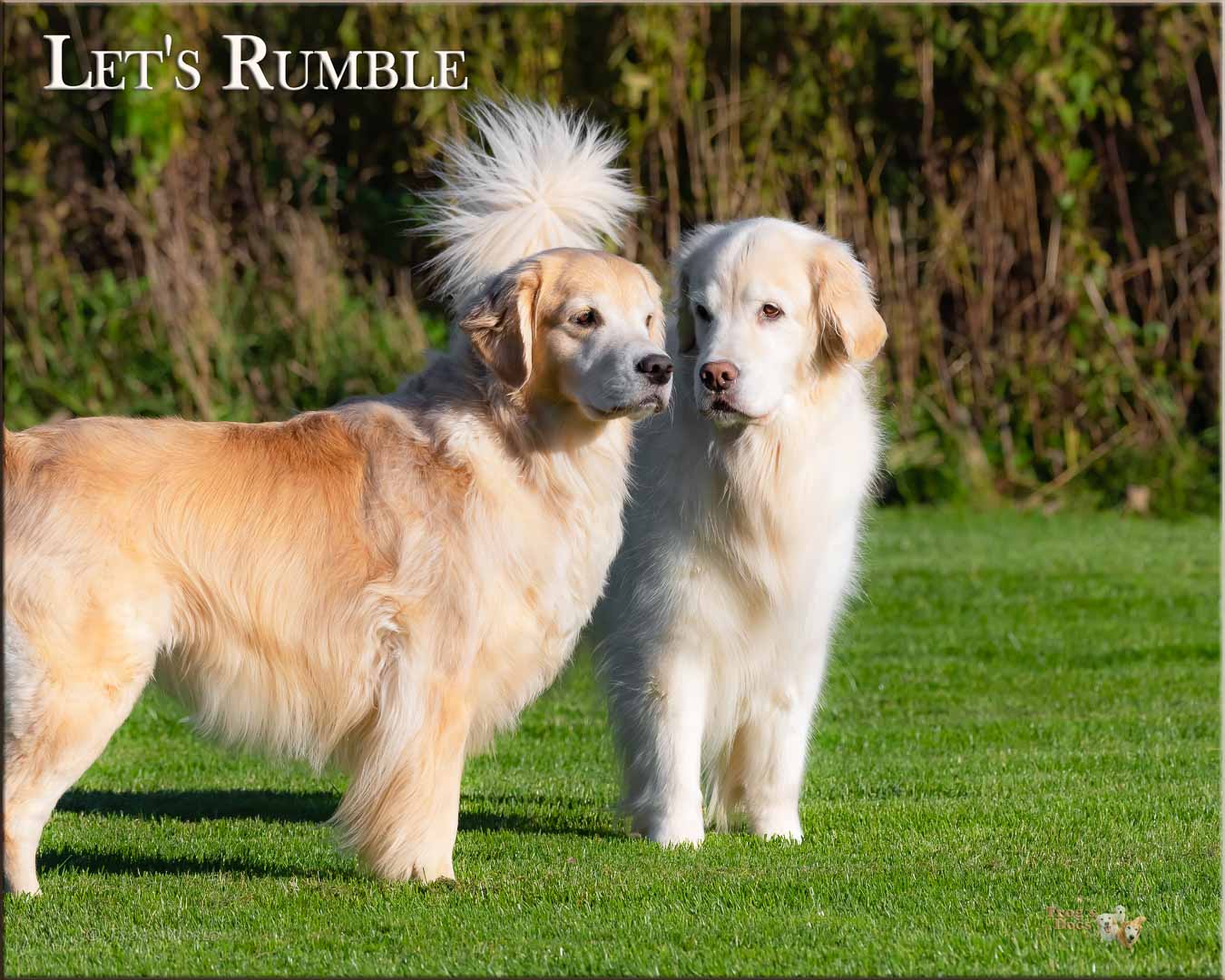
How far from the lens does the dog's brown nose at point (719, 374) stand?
472 centimetres

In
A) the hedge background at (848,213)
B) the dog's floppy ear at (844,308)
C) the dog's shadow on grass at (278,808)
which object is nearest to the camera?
the dog's floppy ear at (844,308)

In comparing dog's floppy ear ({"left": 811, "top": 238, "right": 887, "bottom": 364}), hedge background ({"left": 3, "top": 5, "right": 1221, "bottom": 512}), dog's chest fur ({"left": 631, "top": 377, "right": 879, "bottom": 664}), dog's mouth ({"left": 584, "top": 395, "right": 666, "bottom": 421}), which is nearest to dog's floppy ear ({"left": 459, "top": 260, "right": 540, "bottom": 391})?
dog's mouth ({"left": 584, "top": 395, "right": 666, "bottom": 421})

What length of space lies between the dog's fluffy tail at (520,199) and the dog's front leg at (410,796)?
1.25 meters

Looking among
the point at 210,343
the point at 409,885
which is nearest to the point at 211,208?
the point at 210,343

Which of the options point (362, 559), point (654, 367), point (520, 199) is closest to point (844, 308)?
point (654, 367)

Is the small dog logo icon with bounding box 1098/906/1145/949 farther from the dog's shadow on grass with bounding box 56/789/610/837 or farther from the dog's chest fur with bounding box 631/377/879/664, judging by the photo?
the dog's shadow on grass with bounding box 56/789/610/837

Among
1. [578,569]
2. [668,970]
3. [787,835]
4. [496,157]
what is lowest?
[787,835]

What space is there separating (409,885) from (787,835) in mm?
1307

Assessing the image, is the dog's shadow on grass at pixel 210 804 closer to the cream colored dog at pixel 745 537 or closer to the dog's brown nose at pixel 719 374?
the cream colored dog at pixel 745 537

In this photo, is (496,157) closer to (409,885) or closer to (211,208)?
(409,885)

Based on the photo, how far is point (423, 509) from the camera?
450 centimetres

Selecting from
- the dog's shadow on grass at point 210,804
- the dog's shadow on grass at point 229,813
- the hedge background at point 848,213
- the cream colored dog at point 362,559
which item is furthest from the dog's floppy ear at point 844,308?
the hedge background at point 848,213

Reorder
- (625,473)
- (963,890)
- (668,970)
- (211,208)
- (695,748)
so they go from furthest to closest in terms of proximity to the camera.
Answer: (211,208) → (695,748) → (625,473) → (963,890) → (668,970)

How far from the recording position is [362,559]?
4.46 m
